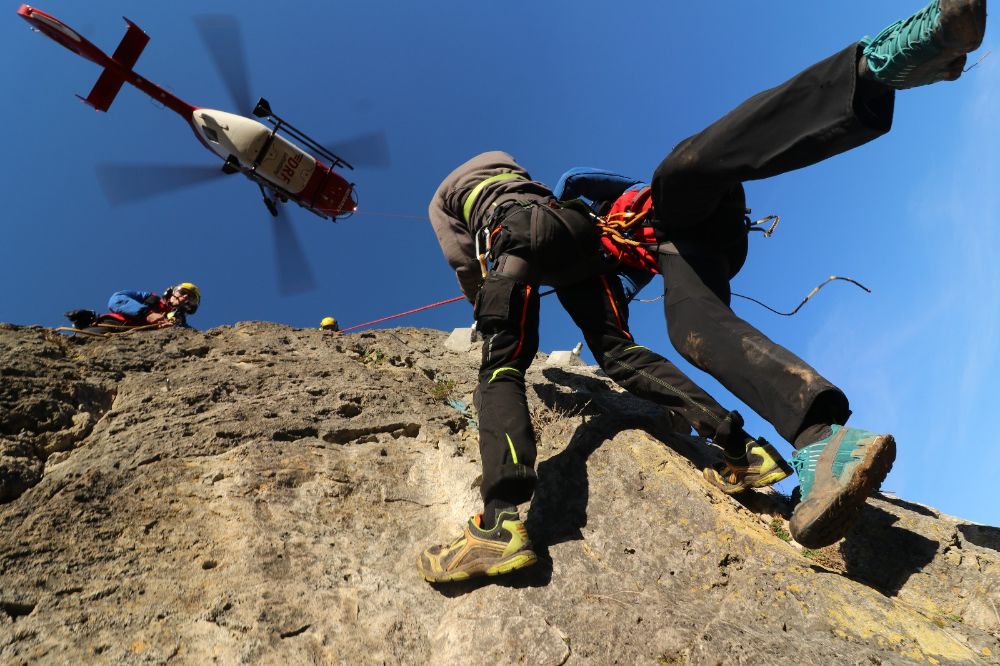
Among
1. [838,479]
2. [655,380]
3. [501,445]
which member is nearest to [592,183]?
[655,380]

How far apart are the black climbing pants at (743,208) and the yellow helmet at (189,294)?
714 cm

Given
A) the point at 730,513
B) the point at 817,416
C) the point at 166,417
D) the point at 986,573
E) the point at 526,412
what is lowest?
the point at 986,573

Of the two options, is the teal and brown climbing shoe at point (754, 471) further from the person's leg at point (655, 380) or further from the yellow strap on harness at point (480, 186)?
the yellow strap on harness at point (480, 186)

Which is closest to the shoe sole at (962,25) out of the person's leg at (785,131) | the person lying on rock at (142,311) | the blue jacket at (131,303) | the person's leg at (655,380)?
the person's leg at (785,131)

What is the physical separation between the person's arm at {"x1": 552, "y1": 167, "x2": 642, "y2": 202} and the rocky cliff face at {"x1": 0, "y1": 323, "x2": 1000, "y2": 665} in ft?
5.81

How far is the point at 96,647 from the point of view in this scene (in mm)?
1991

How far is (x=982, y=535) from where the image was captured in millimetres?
2855

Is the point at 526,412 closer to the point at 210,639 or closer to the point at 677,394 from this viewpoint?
the point at 677,394

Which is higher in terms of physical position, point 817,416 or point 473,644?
point 817,416

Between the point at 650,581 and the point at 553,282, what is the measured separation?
209cm

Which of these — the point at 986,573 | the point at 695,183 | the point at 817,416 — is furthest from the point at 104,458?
the point at 986,573

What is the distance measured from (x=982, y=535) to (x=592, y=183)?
3.28m

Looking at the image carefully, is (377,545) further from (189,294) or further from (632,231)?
(189,294)

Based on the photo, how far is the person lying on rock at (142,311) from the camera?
498 cm
